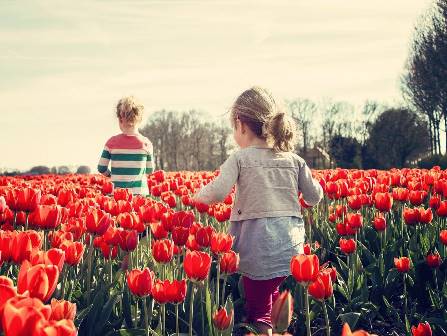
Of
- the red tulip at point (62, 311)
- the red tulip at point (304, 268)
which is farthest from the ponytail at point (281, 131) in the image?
the red tulip at point (62, 311)

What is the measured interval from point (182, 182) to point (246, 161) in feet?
13.3

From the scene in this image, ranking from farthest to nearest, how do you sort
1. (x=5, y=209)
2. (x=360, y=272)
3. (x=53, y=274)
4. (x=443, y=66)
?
1. (x=443, y=66)
2. (x=360, y=272)
3. (x=5, y=209)
4. (x=53, y=274)

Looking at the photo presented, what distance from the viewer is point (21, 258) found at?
2.60 m

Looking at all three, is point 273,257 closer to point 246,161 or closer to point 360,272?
point 246,161

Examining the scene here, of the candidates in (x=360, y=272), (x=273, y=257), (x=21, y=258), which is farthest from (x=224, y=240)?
(x=360, y=272)

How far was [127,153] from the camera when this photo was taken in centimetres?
681

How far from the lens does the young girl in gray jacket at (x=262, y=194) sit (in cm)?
379

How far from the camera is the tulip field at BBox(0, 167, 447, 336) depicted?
7.22 ft

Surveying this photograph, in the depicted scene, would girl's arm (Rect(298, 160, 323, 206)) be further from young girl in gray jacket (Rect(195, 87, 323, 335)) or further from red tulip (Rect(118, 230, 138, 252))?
red tulip (Rect(118, 230, 138, 252))

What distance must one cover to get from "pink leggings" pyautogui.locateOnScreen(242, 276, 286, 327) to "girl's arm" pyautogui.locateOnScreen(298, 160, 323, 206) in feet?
2.30

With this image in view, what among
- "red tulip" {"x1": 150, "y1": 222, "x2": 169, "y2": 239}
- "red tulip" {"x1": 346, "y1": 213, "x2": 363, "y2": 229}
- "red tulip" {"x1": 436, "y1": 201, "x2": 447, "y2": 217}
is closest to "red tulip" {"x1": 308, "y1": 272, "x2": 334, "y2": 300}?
"red tulip" {"x1": 150, "y1": 222, "x2": 169, "y2": 239}

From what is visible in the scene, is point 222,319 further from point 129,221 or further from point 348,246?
point 348,246

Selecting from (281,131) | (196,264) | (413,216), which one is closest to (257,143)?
(281,131)

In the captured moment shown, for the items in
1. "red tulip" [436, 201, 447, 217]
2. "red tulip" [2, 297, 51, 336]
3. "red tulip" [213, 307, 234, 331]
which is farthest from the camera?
"red tulip" [436, 201, 447, 217]
